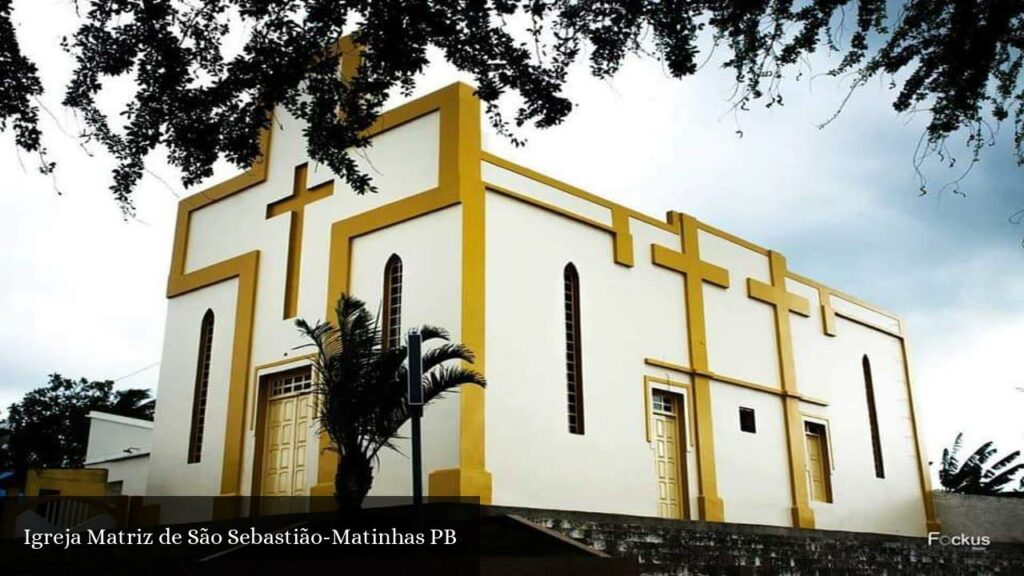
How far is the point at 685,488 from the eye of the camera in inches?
640

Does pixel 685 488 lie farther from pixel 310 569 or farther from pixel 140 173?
pixel 140 173

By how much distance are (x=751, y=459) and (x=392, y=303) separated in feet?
24.0

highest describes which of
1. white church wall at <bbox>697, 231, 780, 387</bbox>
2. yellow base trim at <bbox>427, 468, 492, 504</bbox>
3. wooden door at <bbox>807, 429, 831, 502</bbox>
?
white church wall at <bbox>697, 231, 780, 387</bbox>

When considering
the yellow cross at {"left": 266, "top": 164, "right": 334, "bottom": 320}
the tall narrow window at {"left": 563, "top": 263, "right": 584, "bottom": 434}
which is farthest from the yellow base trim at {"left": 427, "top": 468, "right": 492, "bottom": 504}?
the yellow cross at {"left": 266, "top": 164, "right": 334, "bottom": 320}

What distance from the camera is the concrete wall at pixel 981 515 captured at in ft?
67.2

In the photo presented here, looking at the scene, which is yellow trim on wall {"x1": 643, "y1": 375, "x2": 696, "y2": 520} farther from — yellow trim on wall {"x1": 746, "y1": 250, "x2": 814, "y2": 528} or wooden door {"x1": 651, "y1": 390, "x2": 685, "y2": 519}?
yellow trim on wall {"x1": 746, "y1": 250, "x2": 814, "y2": 528}

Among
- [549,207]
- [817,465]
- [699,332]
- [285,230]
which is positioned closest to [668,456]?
[699,332]

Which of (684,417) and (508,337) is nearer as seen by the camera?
(508,337)

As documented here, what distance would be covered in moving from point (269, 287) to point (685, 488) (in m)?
7.66

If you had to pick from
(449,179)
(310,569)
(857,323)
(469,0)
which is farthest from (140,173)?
(857,323)

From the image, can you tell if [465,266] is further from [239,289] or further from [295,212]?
[239,289]

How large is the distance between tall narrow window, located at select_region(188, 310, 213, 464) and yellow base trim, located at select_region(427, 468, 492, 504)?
5.49 metres

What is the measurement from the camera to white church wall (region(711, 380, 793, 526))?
1708cm

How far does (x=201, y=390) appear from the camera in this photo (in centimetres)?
1708
